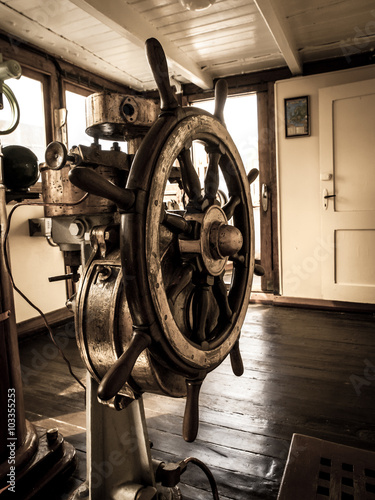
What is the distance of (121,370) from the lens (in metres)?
0.56

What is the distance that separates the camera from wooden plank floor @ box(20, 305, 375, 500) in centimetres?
158

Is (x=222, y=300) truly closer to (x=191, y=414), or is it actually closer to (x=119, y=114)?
(x=191, y=414)

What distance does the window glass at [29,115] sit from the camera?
124 inches

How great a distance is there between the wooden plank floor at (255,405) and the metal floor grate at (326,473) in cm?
63

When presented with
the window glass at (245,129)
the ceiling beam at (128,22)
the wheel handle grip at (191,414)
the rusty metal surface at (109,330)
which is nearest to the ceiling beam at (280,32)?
the ceiling beam at (128,22)

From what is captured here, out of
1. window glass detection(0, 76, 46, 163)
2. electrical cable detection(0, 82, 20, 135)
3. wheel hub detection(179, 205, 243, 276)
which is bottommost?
wheel hub detection(179, 205, 243, 276)

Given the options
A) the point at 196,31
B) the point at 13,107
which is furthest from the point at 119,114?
the point at 196,31

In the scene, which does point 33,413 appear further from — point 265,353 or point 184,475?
point 265,353

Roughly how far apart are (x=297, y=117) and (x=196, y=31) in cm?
135

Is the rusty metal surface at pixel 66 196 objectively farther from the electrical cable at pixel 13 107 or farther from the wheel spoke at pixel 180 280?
the electrical cable at pixel 13 107

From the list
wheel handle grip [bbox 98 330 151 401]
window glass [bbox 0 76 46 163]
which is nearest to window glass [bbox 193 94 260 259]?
window glass [bbox 0 76 46 163]

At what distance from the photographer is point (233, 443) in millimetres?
1735

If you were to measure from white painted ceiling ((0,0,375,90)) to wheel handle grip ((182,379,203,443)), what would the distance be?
2282mm

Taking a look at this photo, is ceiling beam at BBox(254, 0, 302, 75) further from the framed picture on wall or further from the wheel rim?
the wheel rim
